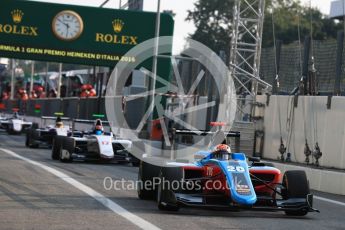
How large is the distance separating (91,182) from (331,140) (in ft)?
24.1

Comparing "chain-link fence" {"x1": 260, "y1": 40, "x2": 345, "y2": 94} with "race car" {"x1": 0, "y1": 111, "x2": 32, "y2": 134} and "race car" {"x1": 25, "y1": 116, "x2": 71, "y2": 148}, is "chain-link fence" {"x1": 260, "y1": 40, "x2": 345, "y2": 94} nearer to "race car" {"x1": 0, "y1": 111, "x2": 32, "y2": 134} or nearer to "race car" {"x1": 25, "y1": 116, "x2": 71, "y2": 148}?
"race car" {"x1": 25, "y1": 116, "x2": 71, "y2": 148}

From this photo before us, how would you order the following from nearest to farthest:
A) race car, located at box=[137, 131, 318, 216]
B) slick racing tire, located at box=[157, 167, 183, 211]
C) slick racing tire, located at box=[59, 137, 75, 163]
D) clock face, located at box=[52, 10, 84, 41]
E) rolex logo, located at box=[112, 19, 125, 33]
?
race car, located at box=[137, 131, 318, 216], slick racing tire, located at box=[157, 167, 183, 211], slick racing tire, located at box=[59, 137, 75, 163], clock face, located at box=[52, 10, 84, 41], rolex logo, located at box=[112, 19, 125, 33]

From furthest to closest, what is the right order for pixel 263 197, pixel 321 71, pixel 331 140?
pixel 321 71 → pixel 331 140 → pixel 263 197

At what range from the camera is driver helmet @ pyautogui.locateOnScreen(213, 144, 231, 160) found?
38.9ft

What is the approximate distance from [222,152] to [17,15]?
20.2m

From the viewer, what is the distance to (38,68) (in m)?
156

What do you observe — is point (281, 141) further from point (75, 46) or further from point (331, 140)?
point (75, 46)

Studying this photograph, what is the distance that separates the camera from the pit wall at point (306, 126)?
2044 cm

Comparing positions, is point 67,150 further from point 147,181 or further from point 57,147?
point 147,181

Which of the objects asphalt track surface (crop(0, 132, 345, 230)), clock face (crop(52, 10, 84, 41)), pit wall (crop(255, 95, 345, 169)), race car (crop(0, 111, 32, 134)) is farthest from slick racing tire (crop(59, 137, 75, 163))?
race car (crop(0, 111, 32, 134))

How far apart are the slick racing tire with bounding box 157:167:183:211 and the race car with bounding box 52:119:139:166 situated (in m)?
9.81

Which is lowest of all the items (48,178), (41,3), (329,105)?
(48,178)

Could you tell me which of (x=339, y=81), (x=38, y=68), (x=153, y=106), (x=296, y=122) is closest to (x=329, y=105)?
(x=339, y=81)

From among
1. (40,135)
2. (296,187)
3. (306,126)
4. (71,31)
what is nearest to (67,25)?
(71,31)
